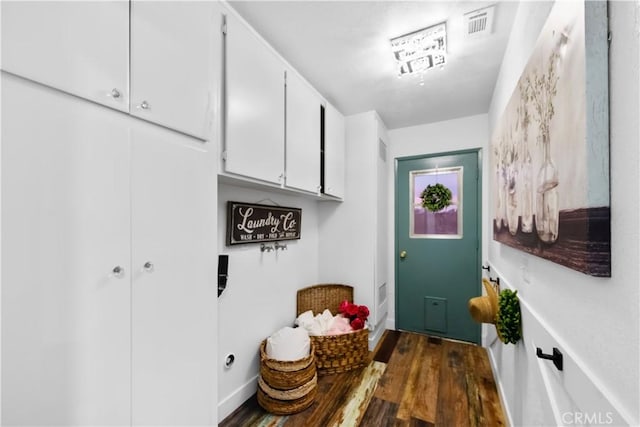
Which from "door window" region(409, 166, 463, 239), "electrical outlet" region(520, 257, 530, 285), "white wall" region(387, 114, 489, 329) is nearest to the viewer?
"electrical outlet" region(520, 257, 530, 285)

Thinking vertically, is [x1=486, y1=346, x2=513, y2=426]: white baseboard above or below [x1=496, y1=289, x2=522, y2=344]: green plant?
below

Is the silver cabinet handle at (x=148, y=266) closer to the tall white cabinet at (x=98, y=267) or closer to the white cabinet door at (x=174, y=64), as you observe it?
the tall white cabinet at (x=98, y=267)

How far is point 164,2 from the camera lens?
0.96 metres

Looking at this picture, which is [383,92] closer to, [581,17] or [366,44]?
[366,44]

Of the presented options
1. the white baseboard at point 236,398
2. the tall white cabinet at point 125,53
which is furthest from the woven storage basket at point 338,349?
the tall white cabinet at point 125,53

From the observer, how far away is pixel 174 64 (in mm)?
1001

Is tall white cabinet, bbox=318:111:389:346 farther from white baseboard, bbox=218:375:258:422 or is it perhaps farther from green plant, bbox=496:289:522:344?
green plant, bbox=496:289:522:344

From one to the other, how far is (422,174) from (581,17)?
2464 millimetres

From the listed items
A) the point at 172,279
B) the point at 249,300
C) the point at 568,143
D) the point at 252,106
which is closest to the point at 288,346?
the point at 249,300

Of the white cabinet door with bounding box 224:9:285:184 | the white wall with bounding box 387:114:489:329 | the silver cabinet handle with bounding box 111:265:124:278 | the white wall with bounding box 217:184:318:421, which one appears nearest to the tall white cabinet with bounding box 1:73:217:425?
the silver cabinet handle with bounding box 111:265:124:278

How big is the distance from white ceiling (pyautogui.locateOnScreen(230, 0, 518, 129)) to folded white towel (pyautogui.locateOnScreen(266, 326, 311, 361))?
79.6 inches

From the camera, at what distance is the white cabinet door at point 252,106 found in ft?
4.54

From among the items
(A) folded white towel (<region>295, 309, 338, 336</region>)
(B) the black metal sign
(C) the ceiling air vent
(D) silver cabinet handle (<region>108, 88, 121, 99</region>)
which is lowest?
(A) folded white towel (<region>295, 309, 338, 336</region>)

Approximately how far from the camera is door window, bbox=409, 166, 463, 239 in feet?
9.45
